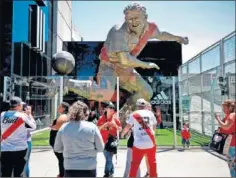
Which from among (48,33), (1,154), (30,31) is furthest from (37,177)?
(48,33)

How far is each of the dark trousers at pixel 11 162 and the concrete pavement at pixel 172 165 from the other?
1.35 m

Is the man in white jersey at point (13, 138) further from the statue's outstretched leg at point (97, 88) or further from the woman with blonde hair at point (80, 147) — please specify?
the statue's outstretched leg at point (97, 88)

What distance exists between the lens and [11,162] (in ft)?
14.1

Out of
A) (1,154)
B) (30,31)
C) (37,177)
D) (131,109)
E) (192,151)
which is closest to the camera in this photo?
(1,154)

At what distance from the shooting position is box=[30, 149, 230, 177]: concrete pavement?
568 cm

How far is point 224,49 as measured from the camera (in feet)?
31.3

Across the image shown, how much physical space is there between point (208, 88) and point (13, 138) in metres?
8.63

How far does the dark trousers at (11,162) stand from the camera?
4.28 metres

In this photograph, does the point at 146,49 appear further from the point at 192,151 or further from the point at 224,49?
the point at 192,151

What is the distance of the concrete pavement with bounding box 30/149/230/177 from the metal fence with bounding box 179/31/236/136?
7.33 ft

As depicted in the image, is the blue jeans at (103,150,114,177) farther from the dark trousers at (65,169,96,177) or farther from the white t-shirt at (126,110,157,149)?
the dark trousers at (65,169,96,177)

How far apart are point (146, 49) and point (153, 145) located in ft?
59.2

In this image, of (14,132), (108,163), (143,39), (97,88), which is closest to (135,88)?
(97,88)

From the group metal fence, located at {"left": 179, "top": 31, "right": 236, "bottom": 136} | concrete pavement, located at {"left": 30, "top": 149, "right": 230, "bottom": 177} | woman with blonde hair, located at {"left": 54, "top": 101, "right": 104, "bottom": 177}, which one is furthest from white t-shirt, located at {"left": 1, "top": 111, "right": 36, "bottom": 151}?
metal fence, located at {"left": 179, "top": 31, "right": 236, "bottom": 136}
